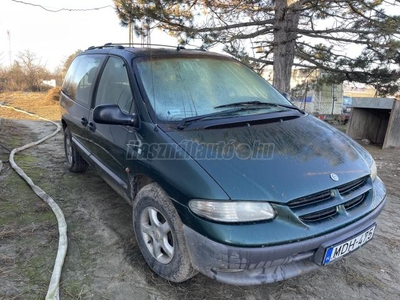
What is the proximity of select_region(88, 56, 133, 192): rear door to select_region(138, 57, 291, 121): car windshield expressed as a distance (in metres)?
0.27

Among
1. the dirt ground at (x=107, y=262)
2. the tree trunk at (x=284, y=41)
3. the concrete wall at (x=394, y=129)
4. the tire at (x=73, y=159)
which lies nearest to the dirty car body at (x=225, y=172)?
the dirt ground at (x=107, y=262)

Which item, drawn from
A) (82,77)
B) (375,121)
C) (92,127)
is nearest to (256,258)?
(92,127)

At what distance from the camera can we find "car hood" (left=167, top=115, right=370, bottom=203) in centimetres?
189

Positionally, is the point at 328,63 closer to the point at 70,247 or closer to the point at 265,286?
the point at 265,286

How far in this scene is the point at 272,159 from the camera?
2.11m

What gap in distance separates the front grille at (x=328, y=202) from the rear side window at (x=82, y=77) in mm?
2667

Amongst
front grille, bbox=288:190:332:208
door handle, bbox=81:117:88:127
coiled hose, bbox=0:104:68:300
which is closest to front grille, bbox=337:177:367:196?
front grille, bbox=288:190:332:208

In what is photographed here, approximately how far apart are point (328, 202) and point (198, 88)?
1.49m

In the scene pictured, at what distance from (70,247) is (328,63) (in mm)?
7084

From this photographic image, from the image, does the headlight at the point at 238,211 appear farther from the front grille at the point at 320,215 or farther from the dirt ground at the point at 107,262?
the dirt ground at the point at 107,262

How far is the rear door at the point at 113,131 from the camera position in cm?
274

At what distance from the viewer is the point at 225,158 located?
2055mm

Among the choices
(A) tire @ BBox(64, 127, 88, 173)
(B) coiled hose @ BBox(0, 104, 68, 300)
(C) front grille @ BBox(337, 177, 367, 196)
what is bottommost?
(B) coiled hose @ BBox(0, 104, 68, 300)

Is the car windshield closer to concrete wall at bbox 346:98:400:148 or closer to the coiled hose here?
the coiled hose
